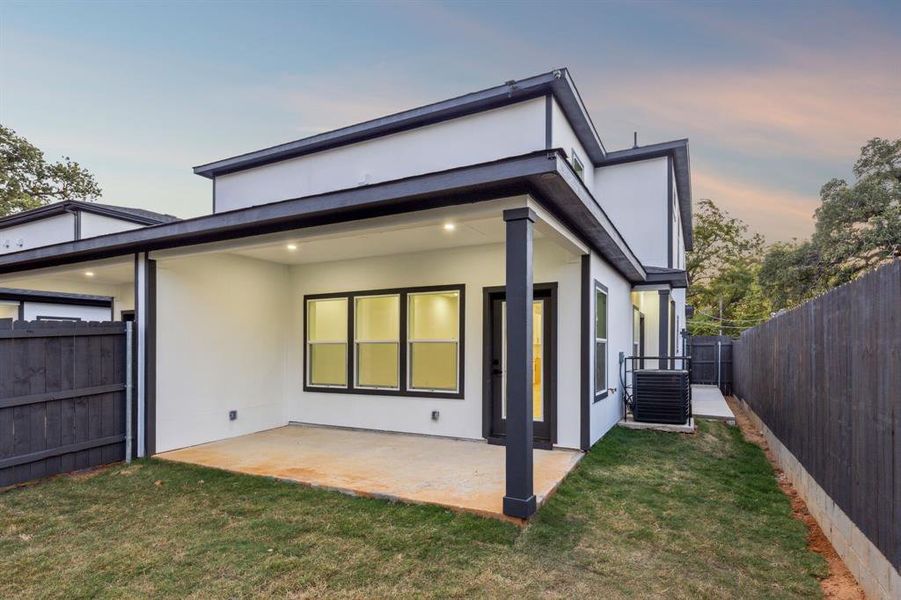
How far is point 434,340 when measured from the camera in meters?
6.96

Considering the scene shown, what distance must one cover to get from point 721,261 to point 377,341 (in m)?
29.8

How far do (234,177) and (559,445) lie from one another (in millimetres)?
7717

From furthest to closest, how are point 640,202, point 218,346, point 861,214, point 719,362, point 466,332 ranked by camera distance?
point 861,214 < point 719,362 < point 640,202 < point 218,346 < point 466,332

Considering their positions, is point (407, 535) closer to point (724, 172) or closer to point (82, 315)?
point (82, 315)

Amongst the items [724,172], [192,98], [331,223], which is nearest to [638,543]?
[331,223]

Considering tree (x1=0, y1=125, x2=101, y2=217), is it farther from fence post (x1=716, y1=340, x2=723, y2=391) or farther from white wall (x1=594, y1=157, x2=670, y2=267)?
fence post (x1=716, y1=340, x2=723, y2=391)

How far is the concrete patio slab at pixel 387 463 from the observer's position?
14.6ft

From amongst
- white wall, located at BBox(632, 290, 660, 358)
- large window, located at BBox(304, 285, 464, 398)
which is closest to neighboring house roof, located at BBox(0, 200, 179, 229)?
large window, located at BBox(304, 285, 464, 398)

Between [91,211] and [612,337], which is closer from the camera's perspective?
[612,337]

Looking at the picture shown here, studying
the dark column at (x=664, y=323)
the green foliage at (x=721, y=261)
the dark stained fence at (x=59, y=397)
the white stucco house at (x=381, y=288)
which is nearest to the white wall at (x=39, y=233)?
the white stucco house at (x=381, y=288)

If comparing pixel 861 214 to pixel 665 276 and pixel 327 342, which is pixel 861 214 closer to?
pixel 665 276

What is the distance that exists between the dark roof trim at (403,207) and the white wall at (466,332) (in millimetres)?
963

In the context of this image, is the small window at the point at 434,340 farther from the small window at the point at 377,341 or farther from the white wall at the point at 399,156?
the white wall at the point at 399,156

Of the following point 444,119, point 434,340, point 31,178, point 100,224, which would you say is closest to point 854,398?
point 434,340
